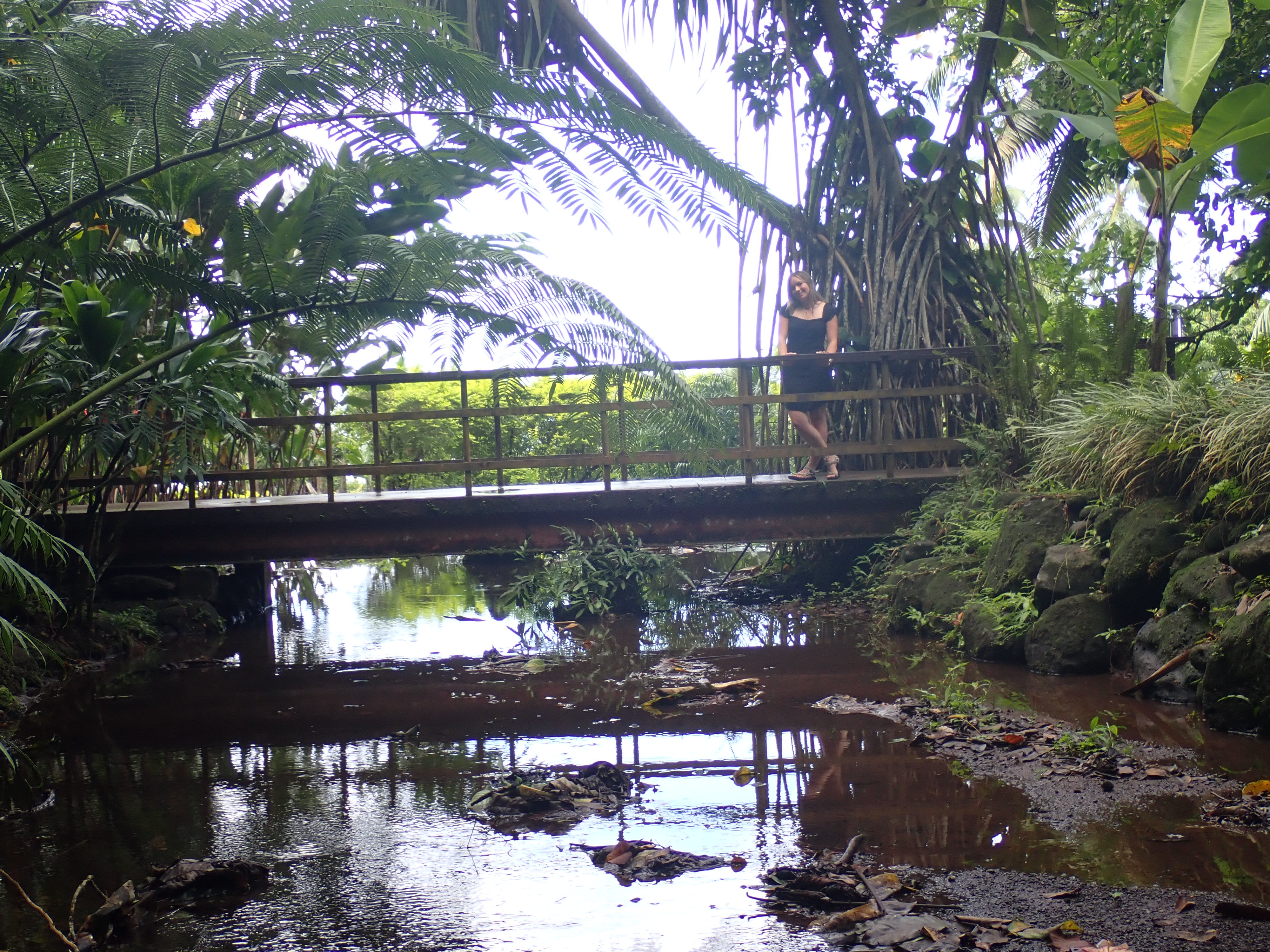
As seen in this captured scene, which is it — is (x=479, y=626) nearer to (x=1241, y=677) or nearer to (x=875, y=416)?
(x=875, y=416)

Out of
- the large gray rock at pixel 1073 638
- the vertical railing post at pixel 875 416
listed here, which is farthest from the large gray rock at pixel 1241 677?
the vertical railing post at pixel 875 416

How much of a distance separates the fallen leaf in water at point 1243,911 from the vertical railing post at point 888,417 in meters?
5.87

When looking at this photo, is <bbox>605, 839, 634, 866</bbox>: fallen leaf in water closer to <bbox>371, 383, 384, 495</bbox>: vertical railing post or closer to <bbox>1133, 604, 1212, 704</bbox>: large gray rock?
<bbox>1133, 604, 1212, 704</bbox>: large gray rock

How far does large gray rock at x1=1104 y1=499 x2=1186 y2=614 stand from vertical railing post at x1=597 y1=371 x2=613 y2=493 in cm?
361

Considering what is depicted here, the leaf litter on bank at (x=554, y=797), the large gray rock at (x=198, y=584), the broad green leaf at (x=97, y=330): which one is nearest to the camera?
the leaf litter on bank at (x=554, y=797)

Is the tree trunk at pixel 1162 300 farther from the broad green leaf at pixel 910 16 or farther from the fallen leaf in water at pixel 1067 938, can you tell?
the fallen leaf in water at pixel 1067 938

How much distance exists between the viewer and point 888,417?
842cm

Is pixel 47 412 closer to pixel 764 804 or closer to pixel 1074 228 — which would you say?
pixel 764 804

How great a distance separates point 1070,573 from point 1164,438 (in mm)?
915

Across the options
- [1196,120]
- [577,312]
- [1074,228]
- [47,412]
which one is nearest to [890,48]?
[1196,120]

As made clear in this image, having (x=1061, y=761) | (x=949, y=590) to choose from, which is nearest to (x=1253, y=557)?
(x=1061, y=761)

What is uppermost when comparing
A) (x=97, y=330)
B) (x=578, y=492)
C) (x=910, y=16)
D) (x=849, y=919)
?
(x=910, y=16)

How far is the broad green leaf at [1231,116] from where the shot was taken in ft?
17.5

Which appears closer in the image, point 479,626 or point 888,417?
point 479,626
